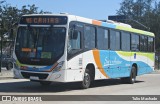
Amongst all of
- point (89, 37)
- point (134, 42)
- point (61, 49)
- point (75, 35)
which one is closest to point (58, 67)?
point (61, 49)

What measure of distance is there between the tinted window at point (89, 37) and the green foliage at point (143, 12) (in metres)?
61.6

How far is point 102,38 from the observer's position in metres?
20.0

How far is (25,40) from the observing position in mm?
17234

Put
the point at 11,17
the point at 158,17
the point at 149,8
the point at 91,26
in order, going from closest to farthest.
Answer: the point at 91,26, the point at 11,17, the point at 158,17, the point at 149,8

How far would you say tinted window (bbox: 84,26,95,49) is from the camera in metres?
18.3

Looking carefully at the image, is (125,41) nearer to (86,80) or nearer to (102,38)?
(102,38)

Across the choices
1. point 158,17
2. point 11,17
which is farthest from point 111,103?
point 158,17

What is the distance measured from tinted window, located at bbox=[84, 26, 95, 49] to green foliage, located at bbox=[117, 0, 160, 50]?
61.6 m

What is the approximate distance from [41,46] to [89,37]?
276 cm

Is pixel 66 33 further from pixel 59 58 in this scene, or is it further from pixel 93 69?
pixel 93 69

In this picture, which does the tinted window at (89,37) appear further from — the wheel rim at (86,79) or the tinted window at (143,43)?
the tinted window at (143,43)

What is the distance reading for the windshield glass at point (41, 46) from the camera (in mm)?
16562

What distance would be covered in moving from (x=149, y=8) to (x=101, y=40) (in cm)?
7439

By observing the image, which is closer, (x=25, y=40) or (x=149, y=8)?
(x=25, y=40)
